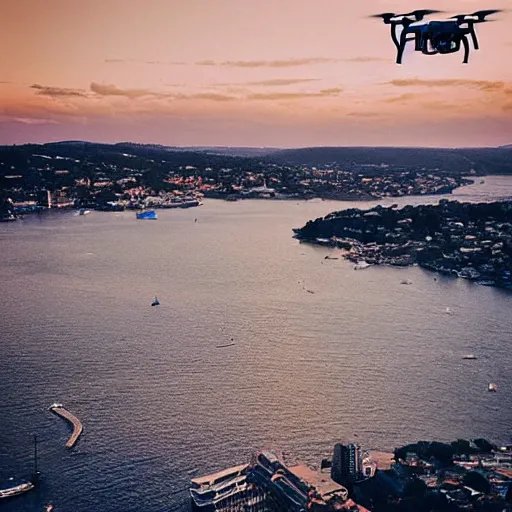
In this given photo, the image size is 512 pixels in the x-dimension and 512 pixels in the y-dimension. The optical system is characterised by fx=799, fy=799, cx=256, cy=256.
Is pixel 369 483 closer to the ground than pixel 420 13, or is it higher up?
closer to the ground

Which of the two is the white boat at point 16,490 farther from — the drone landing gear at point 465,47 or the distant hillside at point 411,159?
the distant hillside at point 411,159

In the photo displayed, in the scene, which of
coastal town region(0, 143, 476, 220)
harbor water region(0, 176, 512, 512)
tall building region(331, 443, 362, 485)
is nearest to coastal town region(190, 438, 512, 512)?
tall building region(331, 443, 362, 485)

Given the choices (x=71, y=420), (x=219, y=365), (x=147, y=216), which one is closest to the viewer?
(x=71, y=420)

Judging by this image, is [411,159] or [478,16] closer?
[478,16]

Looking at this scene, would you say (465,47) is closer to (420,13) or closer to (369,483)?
(420,13)

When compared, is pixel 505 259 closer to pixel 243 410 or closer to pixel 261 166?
pixel 243 410

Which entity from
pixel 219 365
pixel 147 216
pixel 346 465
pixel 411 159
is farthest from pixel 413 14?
pixel 411 159
